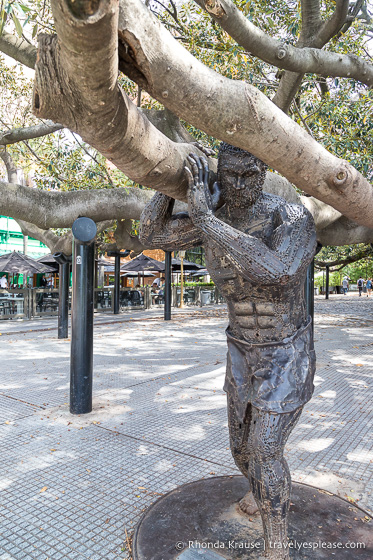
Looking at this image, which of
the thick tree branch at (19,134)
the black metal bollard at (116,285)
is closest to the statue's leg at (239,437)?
the thick tree branch at (19,134)

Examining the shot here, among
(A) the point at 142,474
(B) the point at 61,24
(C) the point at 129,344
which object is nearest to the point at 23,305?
(C) the point at 129,344

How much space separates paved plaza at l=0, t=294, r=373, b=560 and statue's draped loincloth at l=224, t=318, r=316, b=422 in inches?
46.9

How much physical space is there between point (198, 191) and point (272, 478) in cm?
151

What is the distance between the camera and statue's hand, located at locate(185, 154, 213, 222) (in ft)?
7.23

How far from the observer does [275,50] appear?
4.67 m

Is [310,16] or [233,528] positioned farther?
[310,16]

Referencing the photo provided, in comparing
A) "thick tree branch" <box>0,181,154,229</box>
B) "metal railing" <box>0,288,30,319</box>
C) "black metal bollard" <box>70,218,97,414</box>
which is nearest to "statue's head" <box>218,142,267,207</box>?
"black metal bollard" <box>70,218,97,414</box>

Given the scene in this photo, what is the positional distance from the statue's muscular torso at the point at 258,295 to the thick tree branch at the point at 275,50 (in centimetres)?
298

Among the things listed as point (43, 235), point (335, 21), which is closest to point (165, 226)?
point (335, 21)

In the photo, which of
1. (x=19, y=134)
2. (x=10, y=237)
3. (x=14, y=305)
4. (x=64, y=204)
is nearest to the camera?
(x=64, y=204)

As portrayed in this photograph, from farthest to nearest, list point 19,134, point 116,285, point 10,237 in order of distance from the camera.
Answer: point 10,237 < point 116,285 < point 19,134

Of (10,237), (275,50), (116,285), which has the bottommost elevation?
(116,285)

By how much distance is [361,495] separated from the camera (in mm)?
3117

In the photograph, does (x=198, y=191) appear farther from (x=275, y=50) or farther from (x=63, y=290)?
(x=63, y=290)
